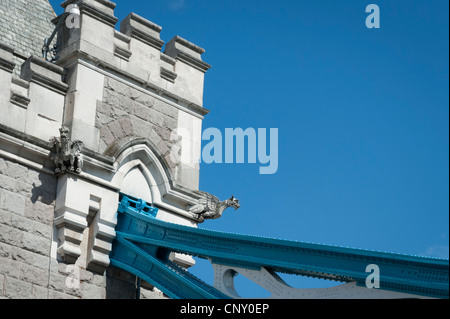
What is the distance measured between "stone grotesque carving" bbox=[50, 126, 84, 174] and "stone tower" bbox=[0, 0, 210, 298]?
0.02 meters

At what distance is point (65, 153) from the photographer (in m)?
13.0

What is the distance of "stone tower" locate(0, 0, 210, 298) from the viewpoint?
12.7 meters

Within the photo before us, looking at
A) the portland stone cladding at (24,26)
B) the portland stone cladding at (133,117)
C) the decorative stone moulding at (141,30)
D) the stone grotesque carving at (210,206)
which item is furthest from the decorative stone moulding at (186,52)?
the portland stone cladding at (24,26)

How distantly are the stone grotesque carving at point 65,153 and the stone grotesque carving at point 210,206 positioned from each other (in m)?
2.10

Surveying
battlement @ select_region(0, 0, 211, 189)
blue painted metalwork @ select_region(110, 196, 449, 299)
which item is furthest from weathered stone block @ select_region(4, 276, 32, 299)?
battlement @ select_region(0, 0, 211, 189)

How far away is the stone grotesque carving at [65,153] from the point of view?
1298 cm

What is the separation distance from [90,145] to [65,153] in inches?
26.7

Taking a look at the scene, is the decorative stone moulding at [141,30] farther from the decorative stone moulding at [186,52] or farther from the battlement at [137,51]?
the decorative stone moulding at [186,52]

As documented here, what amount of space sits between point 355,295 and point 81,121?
479cm

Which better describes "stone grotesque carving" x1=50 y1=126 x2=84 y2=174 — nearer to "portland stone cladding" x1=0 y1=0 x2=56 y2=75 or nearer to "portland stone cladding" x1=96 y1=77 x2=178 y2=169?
"portland stone cladding" x1=96 y1=77 x2=178 y2=169
